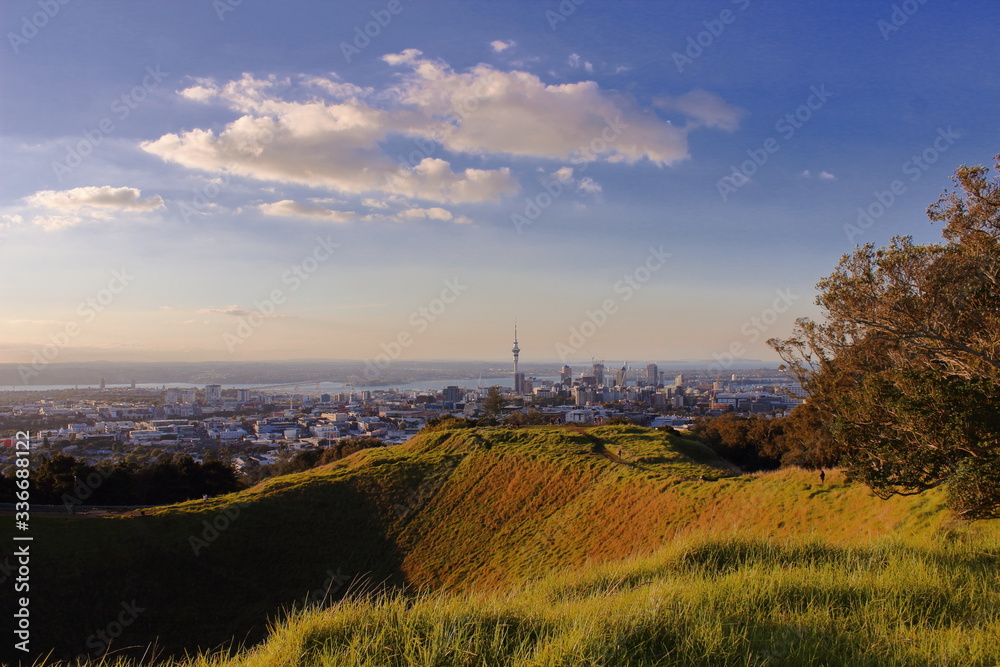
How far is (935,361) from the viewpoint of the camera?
11.7 meters

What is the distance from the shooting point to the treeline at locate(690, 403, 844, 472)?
2555 cm

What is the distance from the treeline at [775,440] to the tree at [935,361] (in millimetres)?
12116

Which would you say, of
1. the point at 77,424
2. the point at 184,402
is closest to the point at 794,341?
the point at 77,424

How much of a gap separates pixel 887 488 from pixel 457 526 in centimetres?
1800

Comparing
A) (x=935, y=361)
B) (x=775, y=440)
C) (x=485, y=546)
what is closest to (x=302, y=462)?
(x=485, y=546)

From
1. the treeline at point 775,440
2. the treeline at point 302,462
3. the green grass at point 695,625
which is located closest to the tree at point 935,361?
the green grass at point 695,625

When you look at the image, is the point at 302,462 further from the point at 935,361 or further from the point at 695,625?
the point at 695,625

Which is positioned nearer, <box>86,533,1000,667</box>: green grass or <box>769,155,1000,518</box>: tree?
<box>86,533,1000,667</box>: green grass

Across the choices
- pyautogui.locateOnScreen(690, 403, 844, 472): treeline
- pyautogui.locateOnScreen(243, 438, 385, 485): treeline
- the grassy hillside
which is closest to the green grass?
the grassy hillside

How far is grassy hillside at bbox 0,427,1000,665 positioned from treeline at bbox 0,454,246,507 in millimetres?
5626

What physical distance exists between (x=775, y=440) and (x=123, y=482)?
4056 cm

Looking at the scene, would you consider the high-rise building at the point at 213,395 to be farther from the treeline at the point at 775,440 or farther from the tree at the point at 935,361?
the tree at the point at 935,361

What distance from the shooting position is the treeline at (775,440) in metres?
25.5

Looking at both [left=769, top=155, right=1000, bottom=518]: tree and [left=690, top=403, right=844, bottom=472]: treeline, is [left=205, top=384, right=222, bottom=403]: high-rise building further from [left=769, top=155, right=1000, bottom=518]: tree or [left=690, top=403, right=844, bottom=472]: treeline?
[left=769, top=155, right=1000, bottom=518]: tree
